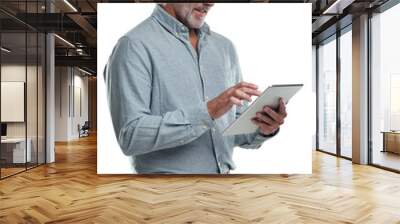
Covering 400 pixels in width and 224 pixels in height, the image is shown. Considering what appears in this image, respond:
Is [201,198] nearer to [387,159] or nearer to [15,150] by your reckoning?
[15,150]

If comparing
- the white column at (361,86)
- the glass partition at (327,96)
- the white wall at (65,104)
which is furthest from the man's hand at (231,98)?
the white wall at (65,104)

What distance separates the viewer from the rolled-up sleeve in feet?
16.1

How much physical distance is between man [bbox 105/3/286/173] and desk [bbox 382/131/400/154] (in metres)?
3.27

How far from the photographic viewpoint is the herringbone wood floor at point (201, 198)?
4.22m

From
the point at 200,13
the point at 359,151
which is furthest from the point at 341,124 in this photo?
the point at 200,13

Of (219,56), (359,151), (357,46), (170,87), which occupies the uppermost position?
(357,46)

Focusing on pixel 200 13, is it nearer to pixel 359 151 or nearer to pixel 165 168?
pixel 165 168

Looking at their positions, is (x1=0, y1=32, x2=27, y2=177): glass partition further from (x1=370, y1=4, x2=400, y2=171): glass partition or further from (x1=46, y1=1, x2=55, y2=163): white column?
(x1=370, y1=4, x2=400, y2=171): glass partition

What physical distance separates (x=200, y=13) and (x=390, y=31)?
3.87 m

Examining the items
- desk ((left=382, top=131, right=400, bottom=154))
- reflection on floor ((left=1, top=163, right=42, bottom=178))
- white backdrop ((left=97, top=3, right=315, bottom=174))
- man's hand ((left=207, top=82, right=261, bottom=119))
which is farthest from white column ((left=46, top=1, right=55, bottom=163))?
desk ((left=382, top=131, right=400, bottom=154))

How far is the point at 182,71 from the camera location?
5.50 meters

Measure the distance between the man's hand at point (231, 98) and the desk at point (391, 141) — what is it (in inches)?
183

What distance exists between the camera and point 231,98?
13.2ft

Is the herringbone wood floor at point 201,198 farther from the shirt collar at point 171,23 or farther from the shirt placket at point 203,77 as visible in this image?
the shirt collar at point 171,23
